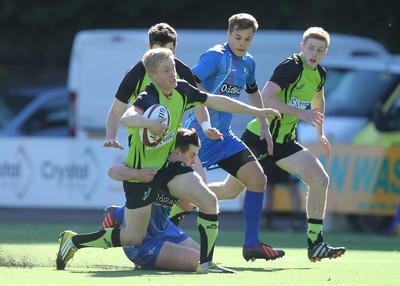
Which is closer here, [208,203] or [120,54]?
[208,203]

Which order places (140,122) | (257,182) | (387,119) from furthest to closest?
1. (387,119)
2. (257,182)
3. (140,122)

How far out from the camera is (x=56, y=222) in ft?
57.8

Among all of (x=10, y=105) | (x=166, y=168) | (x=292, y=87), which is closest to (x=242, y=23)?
(x=292, y=87)

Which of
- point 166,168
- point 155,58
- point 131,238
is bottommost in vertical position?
point 131,238

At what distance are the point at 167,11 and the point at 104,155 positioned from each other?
10.3 metres

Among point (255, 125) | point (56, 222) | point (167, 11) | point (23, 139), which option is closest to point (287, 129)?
point (255, 125)

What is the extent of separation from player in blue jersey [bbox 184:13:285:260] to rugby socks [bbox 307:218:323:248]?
15.8 inches

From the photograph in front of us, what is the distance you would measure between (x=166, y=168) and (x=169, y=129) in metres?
0.30

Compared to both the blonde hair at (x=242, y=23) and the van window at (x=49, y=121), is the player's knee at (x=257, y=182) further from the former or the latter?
the van window at (x=49, y=121)

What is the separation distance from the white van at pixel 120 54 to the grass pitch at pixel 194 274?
6.38 metres

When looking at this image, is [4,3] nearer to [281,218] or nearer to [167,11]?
[167,11]

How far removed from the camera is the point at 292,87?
35.7ft

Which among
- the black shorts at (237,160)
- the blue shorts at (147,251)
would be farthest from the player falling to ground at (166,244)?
the black shorts at (237,160)

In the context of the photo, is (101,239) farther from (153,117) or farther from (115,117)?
(153,117)
